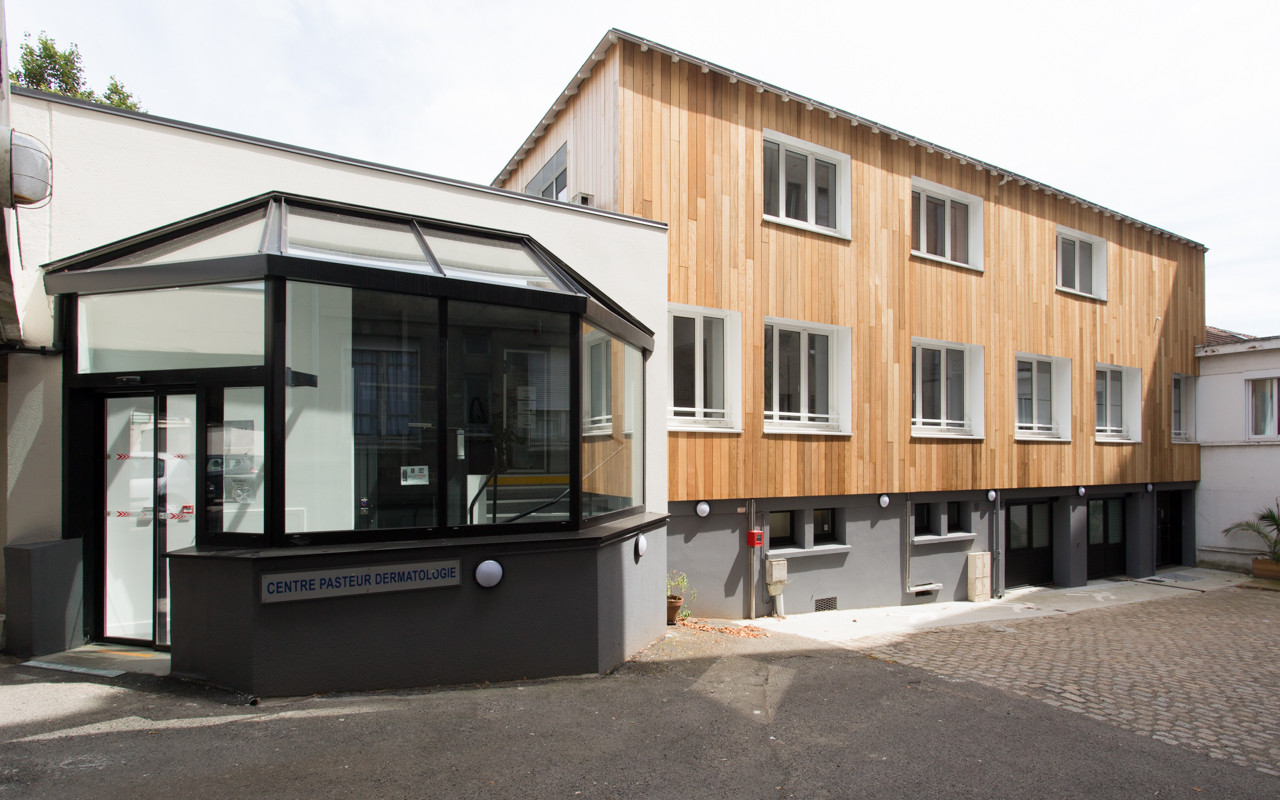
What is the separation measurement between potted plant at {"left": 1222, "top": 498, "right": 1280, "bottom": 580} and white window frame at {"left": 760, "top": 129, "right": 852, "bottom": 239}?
13.1 m

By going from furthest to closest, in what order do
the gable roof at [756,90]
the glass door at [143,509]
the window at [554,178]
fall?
the window at [554,178]
the gable roof at [756,90]
the glass door at [143,509]

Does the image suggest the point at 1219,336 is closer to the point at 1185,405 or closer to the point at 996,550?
the point at 1185,405

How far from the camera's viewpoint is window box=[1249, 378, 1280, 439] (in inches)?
679

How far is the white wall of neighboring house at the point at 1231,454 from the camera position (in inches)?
678

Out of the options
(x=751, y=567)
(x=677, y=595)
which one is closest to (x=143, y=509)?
(x=677, y=595)

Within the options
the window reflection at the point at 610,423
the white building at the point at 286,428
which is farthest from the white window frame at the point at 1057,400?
the white building at the point at 286,428

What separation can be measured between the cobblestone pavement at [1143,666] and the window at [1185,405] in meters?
8.13

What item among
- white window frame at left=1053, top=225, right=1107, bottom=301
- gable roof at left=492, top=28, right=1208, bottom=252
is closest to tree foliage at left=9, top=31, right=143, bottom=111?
gable roof at left=492, top=28, right=1208, bottom=252

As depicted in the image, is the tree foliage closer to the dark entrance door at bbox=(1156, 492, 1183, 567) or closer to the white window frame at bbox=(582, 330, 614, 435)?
the white window frame at bbox=(582, 330, 614, 435)

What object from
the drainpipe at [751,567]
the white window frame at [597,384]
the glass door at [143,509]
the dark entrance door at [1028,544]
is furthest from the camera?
the dark entrance door at [1028,544]

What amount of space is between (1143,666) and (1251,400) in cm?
1461

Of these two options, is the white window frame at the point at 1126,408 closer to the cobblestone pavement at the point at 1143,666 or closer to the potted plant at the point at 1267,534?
the potted plant at the point at 1267,534

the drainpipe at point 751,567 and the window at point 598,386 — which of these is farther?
the drainpipe at point 751,567

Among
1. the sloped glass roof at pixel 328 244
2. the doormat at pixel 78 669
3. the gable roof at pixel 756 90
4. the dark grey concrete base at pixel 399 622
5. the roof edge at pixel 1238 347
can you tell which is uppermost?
the gable roof at pixel 756 90
